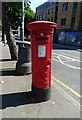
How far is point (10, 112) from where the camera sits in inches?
170

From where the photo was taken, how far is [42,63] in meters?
4.85

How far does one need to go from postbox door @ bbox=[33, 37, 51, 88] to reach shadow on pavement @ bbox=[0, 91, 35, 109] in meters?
Result: 0.46

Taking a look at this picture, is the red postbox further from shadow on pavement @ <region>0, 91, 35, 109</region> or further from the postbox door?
shadow on pavement @ <region>0, 91, 35, 109</region>

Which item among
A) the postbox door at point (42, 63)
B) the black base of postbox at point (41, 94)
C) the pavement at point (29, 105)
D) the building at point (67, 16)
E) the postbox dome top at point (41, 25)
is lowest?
the pavement at point (29, 105)

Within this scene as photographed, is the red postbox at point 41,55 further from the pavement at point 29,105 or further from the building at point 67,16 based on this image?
the building at point 67,16

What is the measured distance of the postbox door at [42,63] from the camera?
478cm

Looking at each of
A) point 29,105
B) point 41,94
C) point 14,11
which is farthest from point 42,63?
point 14,11

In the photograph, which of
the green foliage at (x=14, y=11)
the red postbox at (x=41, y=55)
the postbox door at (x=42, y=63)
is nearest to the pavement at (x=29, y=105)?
the red postbox at (x=41, y=55)

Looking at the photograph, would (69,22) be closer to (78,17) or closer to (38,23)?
(78,17)

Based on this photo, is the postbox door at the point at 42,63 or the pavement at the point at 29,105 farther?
the postbox door at the point at 42,63

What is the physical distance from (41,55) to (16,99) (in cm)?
134

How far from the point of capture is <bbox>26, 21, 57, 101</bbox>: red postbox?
4.65m

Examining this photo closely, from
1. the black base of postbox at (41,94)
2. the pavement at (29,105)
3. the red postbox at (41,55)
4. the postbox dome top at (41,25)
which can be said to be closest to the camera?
the pavement at (29,105)

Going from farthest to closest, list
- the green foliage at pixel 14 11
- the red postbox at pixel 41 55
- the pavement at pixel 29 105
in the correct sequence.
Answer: the green foliage at pixel 14 11 → the red postbox at pixel 41 55 → the pavement at pixel 29 105
